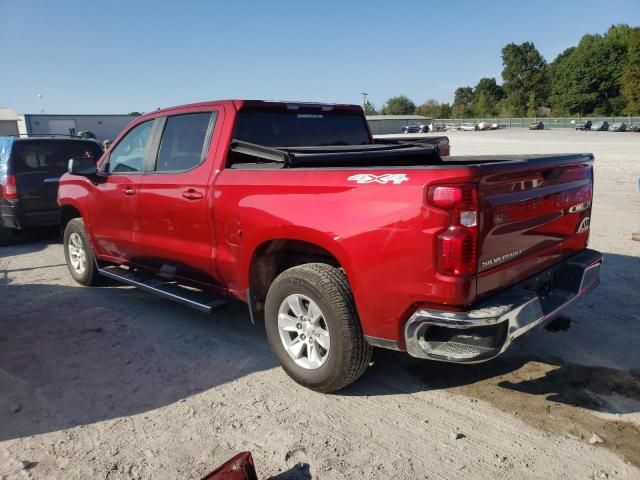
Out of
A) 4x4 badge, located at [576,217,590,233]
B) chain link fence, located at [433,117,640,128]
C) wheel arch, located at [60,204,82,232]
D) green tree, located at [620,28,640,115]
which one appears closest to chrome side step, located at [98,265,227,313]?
wheel arch, located at [60,204,82,232]

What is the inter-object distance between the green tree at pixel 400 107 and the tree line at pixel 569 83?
42.8 ft

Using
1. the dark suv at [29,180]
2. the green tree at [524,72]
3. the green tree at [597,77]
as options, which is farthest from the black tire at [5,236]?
the green tree at [524,72]

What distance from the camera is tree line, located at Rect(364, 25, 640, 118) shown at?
3204 inches

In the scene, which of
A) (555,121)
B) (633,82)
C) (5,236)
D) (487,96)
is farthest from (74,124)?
(487,96)

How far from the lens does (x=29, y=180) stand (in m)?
8.27

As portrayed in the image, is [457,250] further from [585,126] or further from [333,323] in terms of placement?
[585,126]

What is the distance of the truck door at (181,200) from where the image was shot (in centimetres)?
410

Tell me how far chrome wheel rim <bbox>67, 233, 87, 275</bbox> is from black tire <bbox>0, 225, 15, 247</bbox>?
354 cm

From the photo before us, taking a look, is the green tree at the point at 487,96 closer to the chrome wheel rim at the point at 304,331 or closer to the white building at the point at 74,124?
the white building at the point at 74,124

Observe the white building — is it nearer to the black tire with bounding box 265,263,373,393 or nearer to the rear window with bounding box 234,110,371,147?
the rear window with bounding box 234,110,371,147

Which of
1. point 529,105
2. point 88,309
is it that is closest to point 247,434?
point 88,309

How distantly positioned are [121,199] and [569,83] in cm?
9998

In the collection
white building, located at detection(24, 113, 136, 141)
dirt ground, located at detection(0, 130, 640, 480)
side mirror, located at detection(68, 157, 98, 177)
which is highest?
white building, located at detection(24, 113, 136, 141)

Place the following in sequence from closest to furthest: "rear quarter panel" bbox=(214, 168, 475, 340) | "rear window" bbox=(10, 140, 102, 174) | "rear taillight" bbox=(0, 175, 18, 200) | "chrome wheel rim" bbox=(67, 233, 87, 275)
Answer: "rear quarter panel" bbox=(214, 168, 475, 340) → "chrome wheel rim" bbox=(67, 233, 87, 275) → "rear taillight" bbox=(0, 175, 18, 200) → "rear window" bbox=(10, 140, 102, 174)
